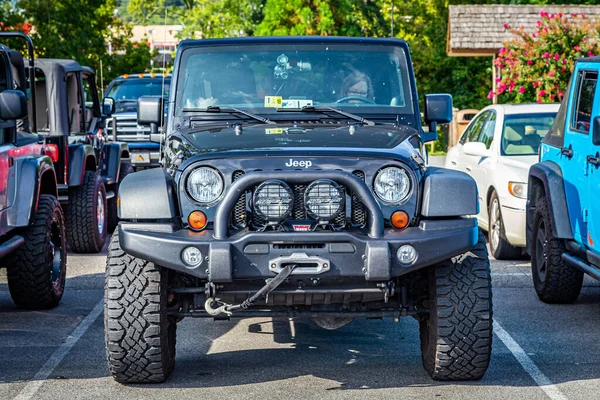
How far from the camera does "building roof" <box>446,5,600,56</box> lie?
27.1 m

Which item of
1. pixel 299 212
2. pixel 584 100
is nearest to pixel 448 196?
pixel 299 212

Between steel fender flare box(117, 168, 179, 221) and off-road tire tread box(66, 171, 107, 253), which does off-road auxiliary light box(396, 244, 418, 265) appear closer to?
steel fender flare box(117, 168, 179, 221)

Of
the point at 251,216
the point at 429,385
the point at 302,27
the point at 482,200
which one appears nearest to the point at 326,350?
the point at 429,385

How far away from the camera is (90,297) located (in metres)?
9.24

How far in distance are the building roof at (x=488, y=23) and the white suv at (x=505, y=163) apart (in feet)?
47.8

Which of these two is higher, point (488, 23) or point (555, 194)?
point (488, 23)

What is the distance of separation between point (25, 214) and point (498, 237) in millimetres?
5104

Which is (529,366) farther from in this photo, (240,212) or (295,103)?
(295,103)

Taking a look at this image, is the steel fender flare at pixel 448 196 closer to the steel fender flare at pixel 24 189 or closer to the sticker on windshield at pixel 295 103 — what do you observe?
the sticker on windshield at pixel 295 103

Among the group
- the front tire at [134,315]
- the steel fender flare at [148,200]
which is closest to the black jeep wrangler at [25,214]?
the front tire at [134,315]

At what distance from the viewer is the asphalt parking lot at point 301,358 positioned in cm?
616

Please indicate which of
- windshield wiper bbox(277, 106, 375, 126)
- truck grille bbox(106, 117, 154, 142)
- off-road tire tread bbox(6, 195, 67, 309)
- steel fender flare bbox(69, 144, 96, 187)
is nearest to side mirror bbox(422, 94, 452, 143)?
windshield wiper bbox(277, 106, 375, 126)

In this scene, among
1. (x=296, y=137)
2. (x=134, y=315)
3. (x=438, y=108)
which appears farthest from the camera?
(x=438, y=108)

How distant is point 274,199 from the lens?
589 centimetres
